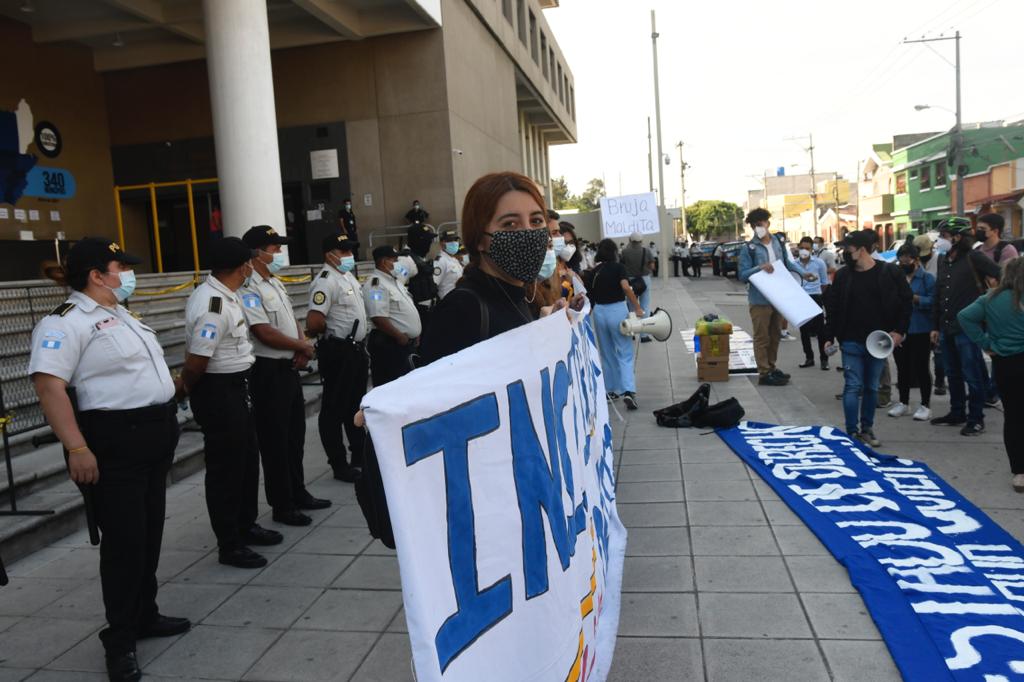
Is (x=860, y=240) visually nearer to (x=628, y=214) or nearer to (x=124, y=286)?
(x=124, y=286)

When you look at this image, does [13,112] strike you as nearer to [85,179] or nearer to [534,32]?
[85,179]

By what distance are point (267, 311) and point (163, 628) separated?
2.36 meters

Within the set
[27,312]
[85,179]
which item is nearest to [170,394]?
[27,312]

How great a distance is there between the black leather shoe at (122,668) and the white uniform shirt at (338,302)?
3.53m

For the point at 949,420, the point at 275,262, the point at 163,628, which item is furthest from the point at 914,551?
the point at 275,262

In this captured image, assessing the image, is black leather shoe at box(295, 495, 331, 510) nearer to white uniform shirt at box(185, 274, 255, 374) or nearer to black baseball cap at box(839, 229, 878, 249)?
white uniform shirt at box(185, 274, 255, 374)

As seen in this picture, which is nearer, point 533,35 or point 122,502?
point 122,502

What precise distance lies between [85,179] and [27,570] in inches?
714

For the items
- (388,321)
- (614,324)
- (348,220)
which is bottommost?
(614,324)

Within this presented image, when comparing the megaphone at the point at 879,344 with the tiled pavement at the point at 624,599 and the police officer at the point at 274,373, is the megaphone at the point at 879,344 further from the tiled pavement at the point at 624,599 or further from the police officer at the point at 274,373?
the police officer at the point at 274,373

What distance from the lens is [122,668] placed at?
11.9 feet

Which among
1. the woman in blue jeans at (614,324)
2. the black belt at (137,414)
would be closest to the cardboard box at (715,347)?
the woman in blue jeans at (614,324)

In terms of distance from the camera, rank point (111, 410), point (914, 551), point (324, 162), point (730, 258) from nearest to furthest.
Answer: point (111, 410) → point (914, 551) → point (324, 162) → point (730, 258)

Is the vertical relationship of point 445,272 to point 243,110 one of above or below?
below
